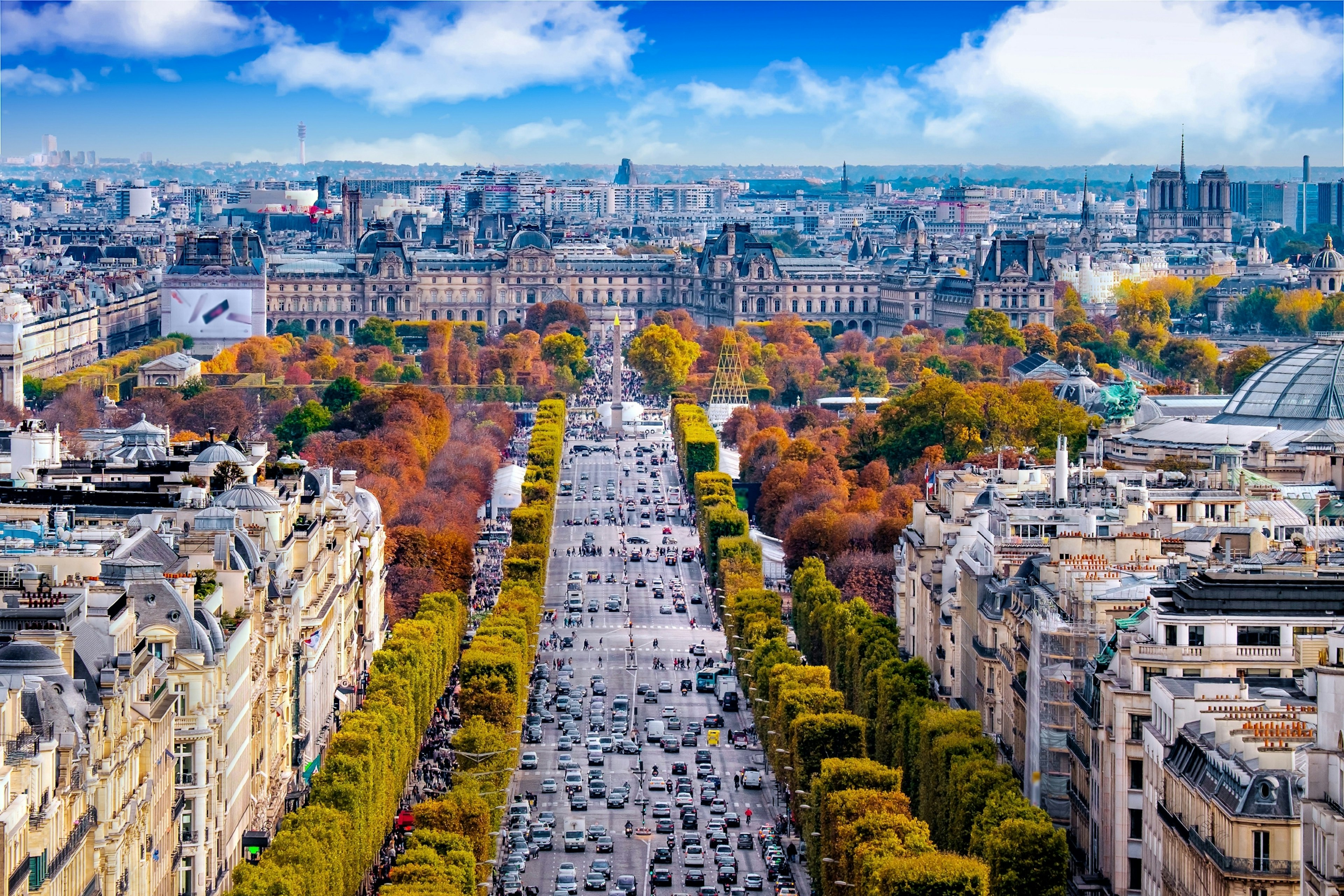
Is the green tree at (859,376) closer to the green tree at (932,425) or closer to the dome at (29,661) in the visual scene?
the green tree at (932,425)

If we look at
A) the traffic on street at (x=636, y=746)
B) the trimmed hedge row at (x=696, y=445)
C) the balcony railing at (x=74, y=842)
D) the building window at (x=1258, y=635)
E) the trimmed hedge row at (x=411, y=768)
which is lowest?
the traffic on street at (x=636, y=746)

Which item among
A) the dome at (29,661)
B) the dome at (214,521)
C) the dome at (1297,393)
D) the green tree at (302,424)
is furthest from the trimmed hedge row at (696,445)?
the dome at (29,661)

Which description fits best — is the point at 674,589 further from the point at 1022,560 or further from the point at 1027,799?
the point at 1027,799

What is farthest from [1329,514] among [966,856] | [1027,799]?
[966,856]

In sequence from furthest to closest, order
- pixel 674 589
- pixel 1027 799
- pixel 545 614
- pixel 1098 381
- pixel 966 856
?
pixel 1098 381 < pixel 674 589 < pixel 545 614 < pixel 1027 799 < pixel 966 856

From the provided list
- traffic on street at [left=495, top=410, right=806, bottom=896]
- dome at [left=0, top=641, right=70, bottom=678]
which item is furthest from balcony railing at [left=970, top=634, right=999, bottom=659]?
dome at [left=0, top=641, right=70, bottom=678]

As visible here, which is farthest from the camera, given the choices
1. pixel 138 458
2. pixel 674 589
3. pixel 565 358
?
pixel 565 358

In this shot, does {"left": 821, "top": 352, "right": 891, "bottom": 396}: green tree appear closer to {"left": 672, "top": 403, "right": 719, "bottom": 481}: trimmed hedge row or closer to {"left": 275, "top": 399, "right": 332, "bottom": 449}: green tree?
{"left": 672, "top": 403, "right": 719, "bottom": 481}: trimmed hedge row
